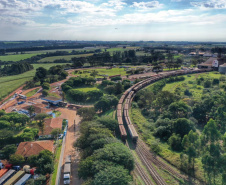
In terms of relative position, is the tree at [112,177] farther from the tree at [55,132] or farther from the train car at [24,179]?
the tree at [55,132]

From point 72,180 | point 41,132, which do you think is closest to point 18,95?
point 41,132

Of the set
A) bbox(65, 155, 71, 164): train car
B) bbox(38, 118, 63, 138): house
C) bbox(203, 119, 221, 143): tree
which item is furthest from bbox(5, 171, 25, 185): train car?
bbox(203, 119, 221, 143): tree

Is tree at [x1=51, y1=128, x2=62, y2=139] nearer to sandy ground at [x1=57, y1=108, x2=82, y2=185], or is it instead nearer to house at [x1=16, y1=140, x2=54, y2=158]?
sandy ground at [x1=57, y1=108, x2=82, y2=185]

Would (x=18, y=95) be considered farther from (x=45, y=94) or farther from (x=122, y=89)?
(x=122, y=89)

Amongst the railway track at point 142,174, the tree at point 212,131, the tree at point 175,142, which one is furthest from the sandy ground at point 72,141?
the tree at point 212,131

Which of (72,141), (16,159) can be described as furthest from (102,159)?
(16,159)

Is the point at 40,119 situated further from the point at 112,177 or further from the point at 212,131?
the point at 212,131
